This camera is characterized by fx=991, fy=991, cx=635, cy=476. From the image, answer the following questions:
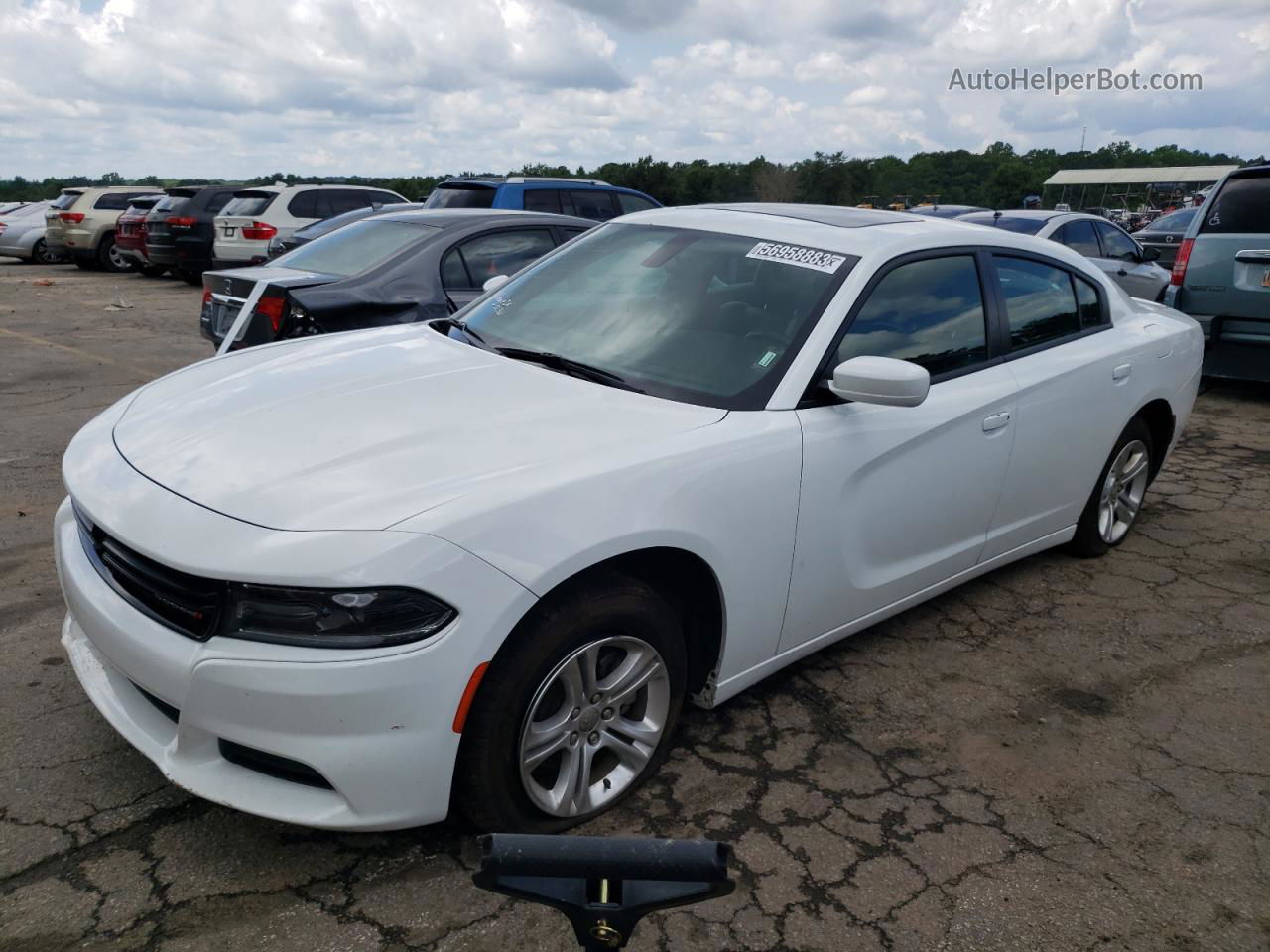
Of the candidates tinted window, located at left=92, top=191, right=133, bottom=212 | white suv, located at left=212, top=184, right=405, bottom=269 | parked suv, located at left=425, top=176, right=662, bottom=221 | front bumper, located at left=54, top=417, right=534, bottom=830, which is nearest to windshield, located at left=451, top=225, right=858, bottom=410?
front bumper, located at left=54, top=417, right=534, bottom=830

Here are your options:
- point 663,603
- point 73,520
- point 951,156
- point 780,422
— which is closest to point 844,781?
point 663,603

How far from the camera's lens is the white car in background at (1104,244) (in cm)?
1068

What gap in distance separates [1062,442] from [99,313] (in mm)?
13456

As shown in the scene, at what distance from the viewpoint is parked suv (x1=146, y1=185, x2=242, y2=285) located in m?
17.0

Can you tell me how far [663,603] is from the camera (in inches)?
106

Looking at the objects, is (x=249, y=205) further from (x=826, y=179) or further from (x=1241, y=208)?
(x=826, y=179)

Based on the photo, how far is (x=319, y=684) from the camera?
6.99 ft

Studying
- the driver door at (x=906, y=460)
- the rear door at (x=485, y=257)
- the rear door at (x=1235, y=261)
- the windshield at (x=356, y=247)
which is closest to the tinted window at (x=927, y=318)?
the driver door at (x=906, y=460)

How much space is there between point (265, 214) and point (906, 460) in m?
14.3

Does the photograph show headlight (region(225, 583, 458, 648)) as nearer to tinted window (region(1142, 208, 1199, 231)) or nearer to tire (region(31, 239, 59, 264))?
tinted window (region(1142, 208, 1199, 231))

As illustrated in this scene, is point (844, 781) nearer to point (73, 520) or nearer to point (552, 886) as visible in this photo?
point (552, 886)

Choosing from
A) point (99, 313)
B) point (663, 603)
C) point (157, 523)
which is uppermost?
point (157, 523)

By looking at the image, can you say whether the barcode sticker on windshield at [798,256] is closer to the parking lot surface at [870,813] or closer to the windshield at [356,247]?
the parking lot surface at [870,813]

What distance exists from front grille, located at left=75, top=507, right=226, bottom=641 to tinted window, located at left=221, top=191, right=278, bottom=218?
14.2m
